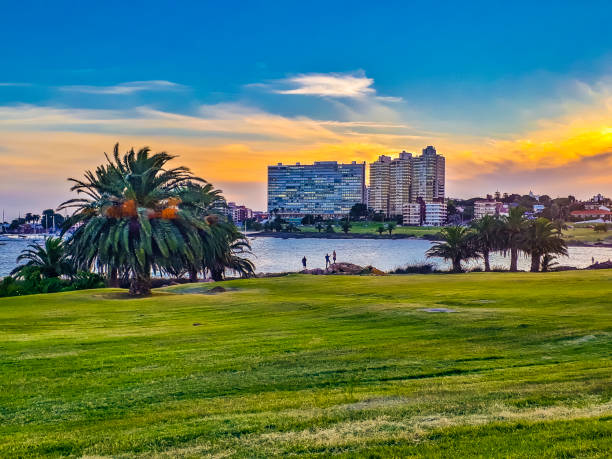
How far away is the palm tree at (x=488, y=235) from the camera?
68.8m

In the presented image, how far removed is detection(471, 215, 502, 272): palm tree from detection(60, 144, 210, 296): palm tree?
145 feet

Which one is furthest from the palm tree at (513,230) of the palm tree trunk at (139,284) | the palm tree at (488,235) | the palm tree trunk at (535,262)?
the palm tree trunk at (139,284)

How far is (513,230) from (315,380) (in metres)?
59.8

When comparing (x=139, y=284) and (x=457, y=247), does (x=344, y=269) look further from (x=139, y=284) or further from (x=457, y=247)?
(x=139, y=284)

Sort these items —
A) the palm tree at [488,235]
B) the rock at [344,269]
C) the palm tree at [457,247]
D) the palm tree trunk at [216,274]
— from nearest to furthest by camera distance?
the palm tree trunk at [216,274], the rock at [344,269], the palm tree at [488,235], the palm tree at [457,247]

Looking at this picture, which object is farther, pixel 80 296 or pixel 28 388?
pixel 80 296

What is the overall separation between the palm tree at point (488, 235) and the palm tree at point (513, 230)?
30.1 inches

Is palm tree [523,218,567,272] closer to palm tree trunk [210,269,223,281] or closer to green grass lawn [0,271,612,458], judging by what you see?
palm tree trunk [210,269,223,281]

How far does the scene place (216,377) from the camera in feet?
43.9

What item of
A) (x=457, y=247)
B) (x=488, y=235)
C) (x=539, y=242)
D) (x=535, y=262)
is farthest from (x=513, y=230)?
(x=457, y=247)

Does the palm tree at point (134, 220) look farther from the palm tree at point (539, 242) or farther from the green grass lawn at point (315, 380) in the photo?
the palm tree at point (539, 242)

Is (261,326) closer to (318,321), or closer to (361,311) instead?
(318,321)

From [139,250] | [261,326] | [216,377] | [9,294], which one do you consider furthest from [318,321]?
[9,294]

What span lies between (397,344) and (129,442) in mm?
8923
